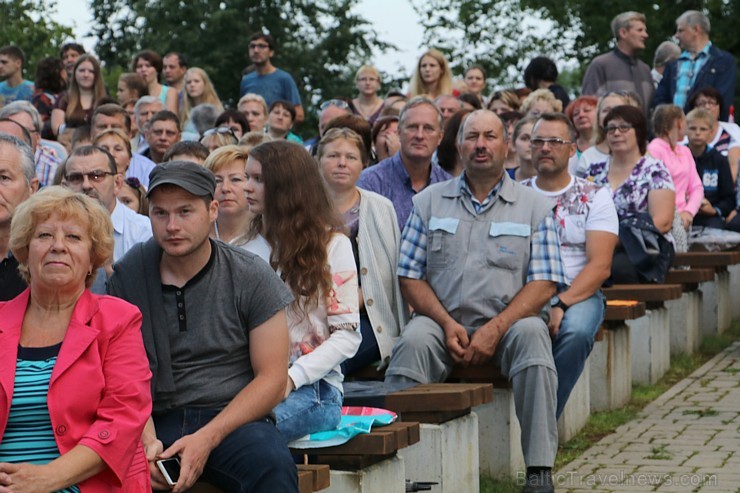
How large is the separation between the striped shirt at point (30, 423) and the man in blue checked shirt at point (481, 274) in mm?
3023

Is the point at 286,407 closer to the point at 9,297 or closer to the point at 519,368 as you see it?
the point at 9,297

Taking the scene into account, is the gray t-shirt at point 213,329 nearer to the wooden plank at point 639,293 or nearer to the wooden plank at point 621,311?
the wooden plank at point 621,311

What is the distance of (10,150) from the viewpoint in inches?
239

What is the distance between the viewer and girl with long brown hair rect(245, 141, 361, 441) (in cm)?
587

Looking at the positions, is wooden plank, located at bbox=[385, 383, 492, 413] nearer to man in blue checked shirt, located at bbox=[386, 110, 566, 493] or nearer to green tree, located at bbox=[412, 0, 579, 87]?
man in blue checked shirt, located at bbox=[386, 110, 566, 493]

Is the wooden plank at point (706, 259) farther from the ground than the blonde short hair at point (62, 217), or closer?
closer

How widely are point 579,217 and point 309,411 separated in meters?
3.24

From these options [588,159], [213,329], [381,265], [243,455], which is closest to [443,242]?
[381,265]

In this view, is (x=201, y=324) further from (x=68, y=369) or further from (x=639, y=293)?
(x=639, y=293)

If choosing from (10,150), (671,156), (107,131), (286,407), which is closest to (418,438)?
(286,407)

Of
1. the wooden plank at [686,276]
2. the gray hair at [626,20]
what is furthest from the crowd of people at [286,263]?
the gray hair at [626,20]

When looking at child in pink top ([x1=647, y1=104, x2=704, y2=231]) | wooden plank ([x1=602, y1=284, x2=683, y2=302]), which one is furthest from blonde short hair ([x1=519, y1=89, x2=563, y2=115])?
wooden plank ([x1=602, y1=284, x2=683, y2=302])

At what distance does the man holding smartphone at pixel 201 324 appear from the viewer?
17.1 ft

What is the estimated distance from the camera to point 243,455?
507 centimetres
